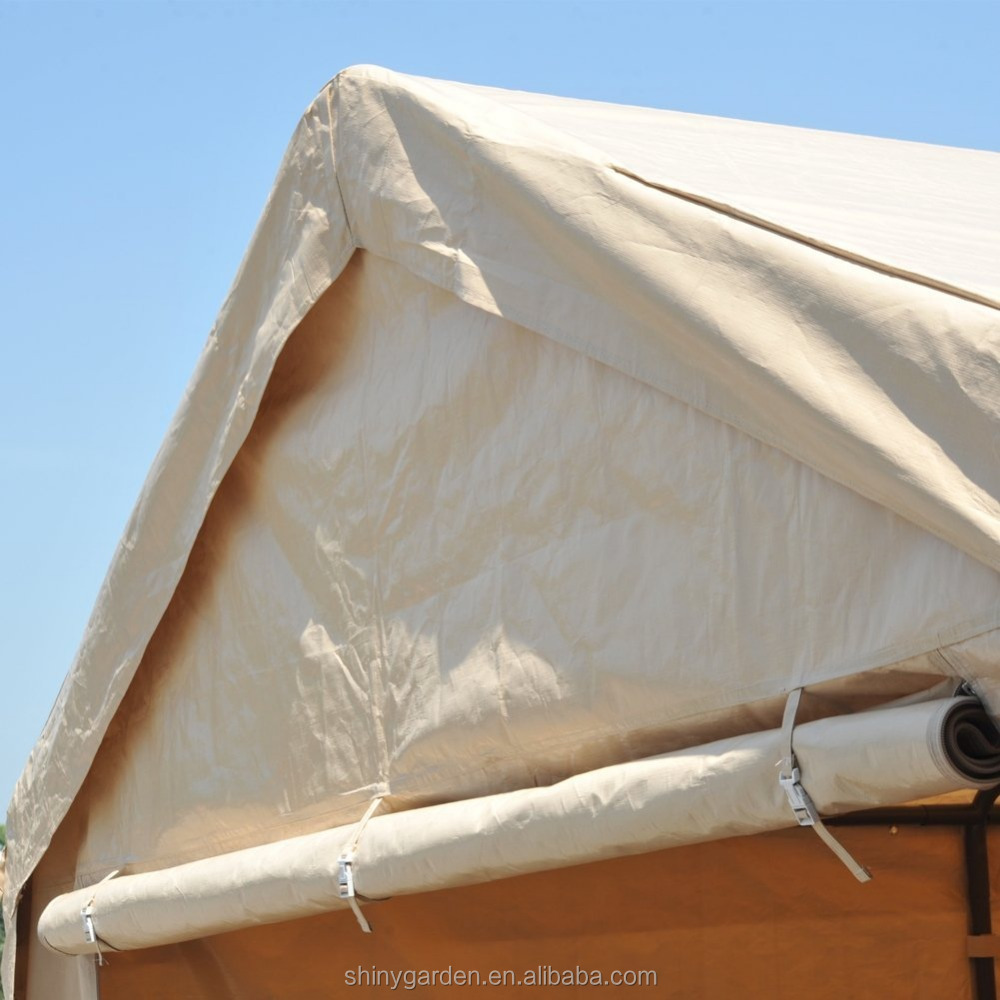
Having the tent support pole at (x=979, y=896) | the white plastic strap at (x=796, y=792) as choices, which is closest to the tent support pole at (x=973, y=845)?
the tent support pole at (x=979, y=896)

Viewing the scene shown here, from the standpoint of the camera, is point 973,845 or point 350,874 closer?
point 350,874

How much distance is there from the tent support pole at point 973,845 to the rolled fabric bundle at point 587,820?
131 mm

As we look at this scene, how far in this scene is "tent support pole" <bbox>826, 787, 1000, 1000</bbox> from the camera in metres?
2.55

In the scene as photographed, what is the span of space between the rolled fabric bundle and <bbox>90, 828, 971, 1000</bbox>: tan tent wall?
13cm

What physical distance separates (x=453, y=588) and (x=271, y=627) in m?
0.50

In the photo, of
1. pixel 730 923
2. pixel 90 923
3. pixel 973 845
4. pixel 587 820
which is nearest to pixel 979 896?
pixel 973 845

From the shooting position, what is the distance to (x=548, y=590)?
1.92 m

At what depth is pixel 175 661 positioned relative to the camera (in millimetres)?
2686

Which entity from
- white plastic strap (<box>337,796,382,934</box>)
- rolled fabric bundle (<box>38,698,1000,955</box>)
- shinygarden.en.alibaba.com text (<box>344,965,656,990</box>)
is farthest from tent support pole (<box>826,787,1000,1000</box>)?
white plastic strap (<box>337,796,382,934</box>)

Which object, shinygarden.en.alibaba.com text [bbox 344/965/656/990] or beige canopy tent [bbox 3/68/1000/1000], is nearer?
beige canopy tent [bbox 3/68/1000/1000]

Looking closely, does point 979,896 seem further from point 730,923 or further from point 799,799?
point 799,799

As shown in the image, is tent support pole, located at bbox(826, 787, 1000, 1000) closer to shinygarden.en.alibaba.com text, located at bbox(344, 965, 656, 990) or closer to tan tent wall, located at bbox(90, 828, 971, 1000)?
tan tent wall, located at bbox(90, 828, 971, 1000)

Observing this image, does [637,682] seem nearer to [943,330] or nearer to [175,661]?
[943,330]

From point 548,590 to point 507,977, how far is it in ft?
3.46
